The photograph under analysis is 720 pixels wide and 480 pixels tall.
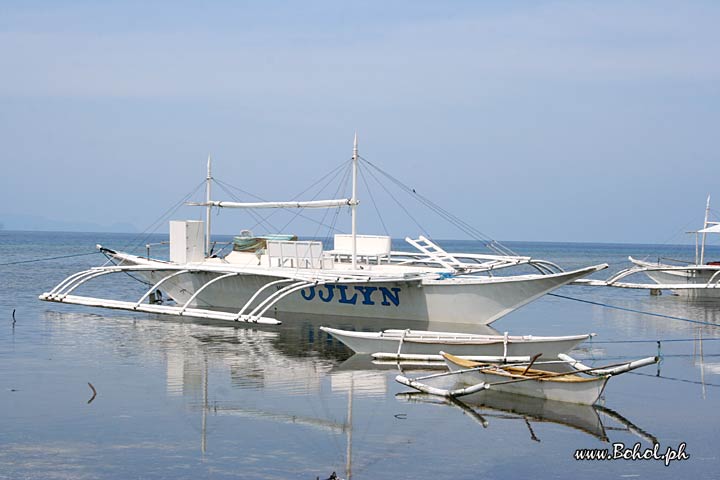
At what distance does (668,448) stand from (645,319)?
20.4 metres

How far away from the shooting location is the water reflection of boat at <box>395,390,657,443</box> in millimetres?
14211

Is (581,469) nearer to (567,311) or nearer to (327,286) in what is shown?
(327,286)

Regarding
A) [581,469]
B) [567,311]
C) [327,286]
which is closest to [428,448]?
[581,469]

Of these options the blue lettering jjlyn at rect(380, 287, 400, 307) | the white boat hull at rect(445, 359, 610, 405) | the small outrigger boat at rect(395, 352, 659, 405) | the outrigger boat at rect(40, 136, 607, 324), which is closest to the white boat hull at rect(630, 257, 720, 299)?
the outrigger boat at rect(40, 136, 607, 324)

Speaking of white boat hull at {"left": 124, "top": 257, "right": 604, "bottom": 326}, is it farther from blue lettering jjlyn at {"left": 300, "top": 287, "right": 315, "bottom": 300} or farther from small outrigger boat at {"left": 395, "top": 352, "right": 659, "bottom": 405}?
small outrigger boat at {"left": 395, "top": 352, "right": 659, "bottom": 405}

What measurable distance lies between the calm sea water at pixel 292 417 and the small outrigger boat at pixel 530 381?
0.31m

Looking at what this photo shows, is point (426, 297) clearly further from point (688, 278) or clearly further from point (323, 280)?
point (688, 278)

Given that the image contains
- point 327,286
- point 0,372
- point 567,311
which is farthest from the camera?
point 567,311

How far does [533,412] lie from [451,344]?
4392mm

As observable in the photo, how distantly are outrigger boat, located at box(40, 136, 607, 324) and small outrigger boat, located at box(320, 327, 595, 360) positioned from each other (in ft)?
13.7

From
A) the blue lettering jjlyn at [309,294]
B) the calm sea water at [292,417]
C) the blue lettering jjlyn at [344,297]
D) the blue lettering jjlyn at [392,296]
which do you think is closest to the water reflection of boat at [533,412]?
the calm sea water at [292,417]

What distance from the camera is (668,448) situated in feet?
43.3

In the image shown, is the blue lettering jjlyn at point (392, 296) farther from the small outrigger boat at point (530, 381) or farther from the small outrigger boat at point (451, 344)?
the small outrigger boat at point (530, 381)

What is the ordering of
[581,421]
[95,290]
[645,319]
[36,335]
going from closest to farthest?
[581,421]
[36,335]
[645,319]
[95,290]
